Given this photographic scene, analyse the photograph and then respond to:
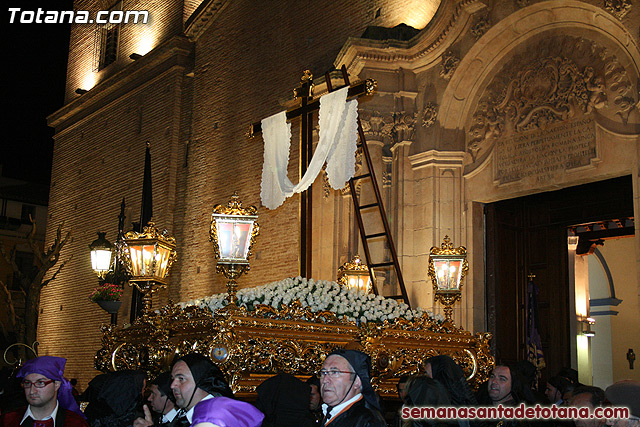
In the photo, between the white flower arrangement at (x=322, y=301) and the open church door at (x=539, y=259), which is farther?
the open church door at (x=539, y=259)

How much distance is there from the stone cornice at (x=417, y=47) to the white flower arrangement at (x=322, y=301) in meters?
5.46

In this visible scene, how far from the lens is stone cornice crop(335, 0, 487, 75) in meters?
11.9

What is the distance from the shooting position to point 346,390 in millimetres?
4004

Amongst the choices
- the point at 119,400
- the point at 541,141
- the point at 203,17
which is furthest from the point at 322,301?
the point at 203,17

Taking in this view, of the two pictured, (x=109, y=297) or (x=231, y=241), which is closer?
(x=231, y=241)

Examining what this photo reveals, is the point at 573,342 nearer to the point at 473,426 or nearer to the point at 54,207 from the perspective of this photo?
the point at 473,426

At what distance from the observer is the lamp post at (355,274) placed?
37.2 ft

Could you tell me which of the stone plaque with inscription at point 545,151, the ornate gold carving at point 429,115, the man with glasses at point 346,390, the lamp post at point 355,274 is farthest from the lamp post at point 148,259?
the ornate gold carving at point 429,115

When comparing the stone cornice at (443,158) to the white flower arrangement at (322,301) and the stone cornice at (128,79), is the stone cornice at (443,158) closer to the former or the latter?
the white flower arrangement at (322,301)

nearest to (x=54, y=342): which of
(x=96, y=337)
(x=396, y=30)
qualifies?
(x=96, y=337)

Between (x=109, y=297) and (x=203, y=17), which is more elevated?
(x=203, y=17)

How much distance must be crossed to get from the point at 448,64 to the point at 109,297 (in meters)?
6.83

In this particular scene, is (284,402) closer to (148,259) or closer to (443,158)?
(148,259)

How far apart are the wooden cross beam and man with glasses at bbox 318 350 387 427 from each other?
16.3ft
